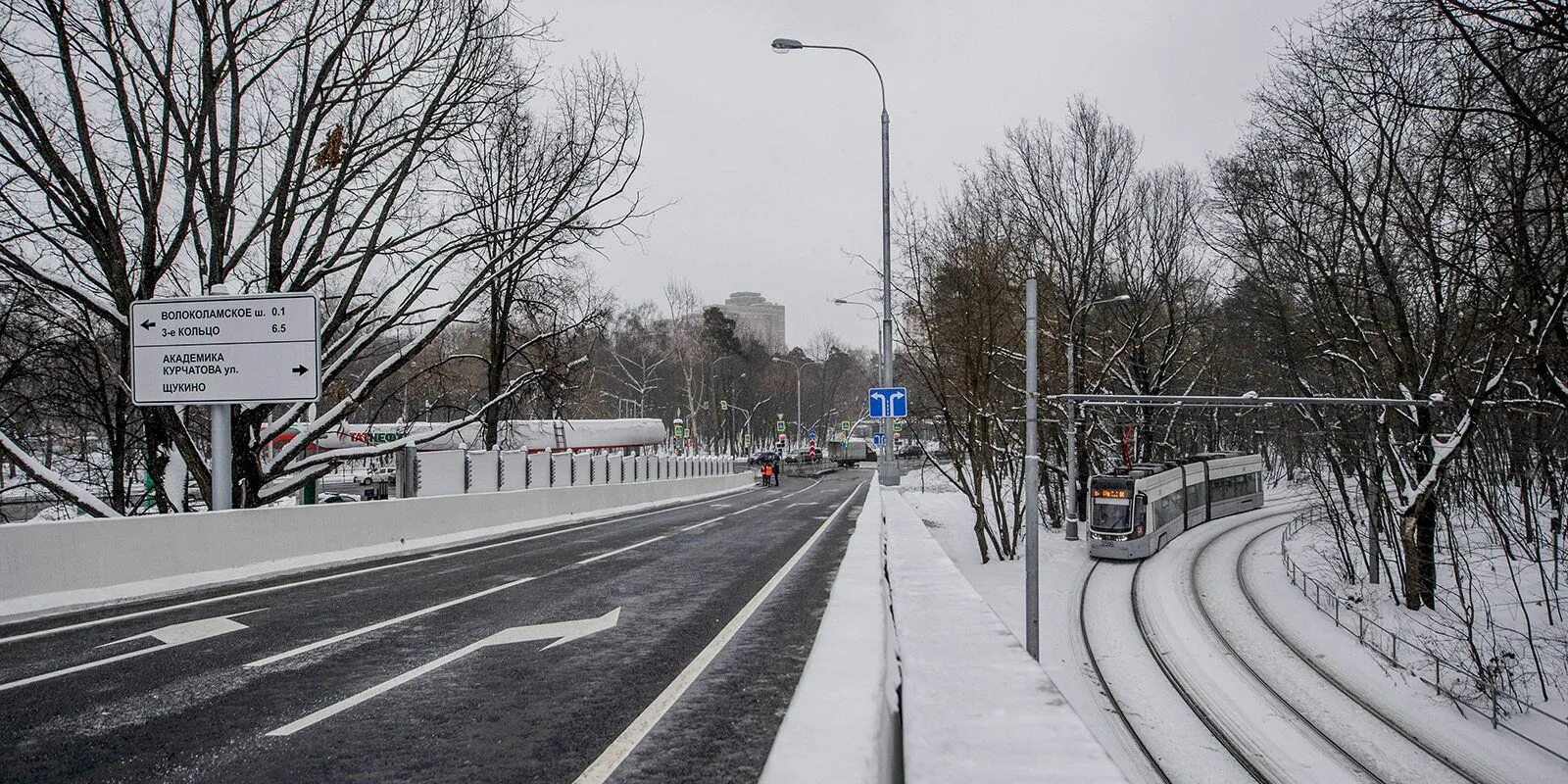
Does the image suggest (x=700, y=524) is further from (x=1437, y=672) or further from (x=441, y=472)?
(x=1437, y=672)

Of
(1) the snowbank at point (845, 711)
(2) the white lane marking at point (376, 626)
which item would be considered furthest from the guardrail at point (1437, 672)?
(2) the white lane marking at point (376, 626)

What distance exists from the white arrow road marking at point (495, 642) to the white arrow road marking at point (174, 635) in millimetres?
2628

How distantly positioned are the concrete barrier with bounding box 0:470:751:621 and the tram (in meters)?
20.1

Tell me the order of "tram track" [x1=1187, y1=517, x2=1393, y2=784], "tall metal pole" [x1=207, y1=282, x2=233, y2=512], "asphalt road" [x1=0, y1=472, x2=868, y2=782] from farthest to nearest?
1. "tram track" [x1=1187, y1=517, x2=1393, y2=784]
2. "tall metal pole" [x1=207, y1=282, x2=233, y2=512]
3. "asphalt road" [x1=0, y1=472, x2=868, y2=782]

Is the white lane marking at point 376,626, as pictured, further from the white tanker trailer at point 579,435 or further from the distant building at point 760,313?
the distant building at point 760,313

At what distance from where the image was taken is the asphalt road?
4.89m

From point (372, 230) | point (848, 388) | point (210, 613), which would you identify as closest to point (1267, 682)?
point (210, 613)

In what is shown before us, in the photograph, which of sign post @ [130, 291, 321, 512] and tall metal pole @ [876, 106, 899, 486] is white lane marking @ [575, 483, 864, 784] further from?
tall metal pole @ [876, 106, 899, 486]

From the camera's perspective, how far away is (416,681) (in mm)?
A: 6562

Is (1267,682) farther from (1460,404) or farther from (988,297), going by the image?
(988,297)

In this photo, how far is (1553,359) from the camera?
55.8 ft

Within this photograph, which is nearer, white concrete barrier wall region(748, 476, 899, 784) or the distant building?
white concrete barrier wall region(748, 476, 899, 784)

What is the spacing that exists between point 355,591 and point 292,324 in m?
5.53

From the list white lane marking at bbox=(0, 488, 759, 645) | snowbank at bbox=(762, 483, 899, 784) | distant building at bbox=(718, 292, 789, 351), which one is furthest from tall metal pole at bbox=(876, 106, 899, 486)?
distant building at bbox=(718, 292, 789, 351)
